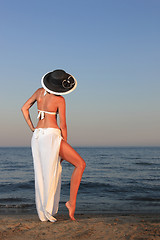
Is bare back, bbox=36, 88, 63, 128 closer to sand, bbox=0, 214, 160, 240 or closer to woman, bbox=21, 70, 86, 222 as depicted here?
woman, bbox=21, 70, 86, 222

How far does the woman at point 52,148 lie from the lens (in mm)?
4566

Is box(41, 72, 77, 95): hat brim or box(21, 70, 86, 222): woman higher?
box(41, 72, 77, 95): hat brim

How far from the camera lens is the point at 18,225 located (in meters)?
4.44

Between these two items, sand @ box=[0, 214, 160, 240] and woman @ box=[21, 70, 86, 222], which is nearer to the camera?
sand @ box=[0, 214, 160, 240]

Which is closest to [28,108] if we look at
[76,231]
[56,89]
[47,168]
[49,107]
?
[49,107]

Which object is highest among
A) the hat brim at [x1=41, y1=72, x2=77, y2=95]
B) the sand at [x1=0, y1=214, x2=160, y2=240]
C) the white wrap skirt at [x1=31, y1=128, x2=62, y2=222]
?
the hat brim at [x1=41, y1=72, x2=77, y2=95]

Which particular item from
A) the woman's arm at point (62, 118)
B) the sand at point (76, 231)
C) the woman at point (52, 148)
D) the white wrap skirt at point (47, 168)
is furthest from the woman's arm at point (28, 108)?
the sand at point (76, 231)

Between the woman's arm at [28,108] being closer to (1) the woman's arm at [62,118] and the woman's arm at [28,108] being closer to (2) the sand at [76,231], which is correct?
(1) the woman's arm at [62,118]

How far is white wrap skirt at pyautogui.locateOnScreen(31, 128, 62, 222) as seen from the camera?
15.0ft

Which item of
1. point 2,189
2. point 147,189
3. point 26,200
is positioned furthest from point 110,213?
point 2,189

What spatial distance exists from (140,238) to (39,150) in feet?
6.89

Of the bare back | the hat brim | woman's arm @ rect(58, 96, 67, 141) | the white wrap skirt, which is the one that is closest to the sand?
the white wrap skirt

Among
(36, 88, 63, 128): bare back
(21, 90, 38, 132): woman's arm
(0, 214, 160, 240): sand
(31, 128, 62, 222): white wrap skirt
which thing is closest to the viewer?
(0, 214, 160, 240): sand

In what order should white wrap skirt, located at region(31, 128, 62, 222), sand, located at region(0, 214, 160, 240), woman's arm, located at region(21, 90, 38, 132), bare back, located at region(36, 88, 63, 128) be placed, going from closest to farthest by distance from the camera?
sand, located at region(0, 214, 160, 240), white wrap skirt, located at region(31, 128, 62, 222), bare back, located at region(36, 88, 63, 128), woman's arm, located at region(21, 90, 38, 132)
